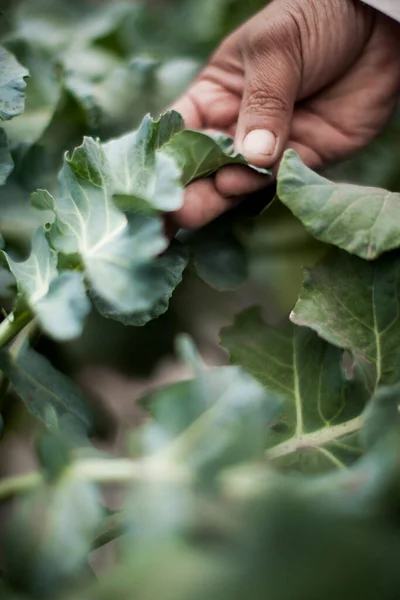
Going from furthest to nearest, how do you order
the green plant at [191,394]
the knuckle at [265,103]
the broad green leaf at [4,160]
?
the knuckle at [265,103]
the broad green leaf at [4,160]
the green plant at [191,394]

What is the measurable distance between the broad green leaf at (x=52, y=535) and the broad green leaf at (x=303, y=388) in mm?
237

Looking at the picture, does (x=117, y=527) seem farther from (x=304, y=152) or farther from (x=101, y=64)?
(x=101, y=64)

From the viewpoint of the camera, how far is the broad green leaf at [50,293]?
17.1 inches

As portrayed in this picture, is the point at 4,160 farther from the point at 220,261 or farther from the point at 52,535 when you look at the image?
the point at 52,535

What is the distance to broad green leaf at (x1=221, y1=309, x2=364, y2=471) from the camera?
1.92ft

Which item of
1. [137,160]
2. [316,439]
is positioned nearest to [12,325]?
[137,160]

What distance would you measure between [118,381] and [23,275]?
1.38ft

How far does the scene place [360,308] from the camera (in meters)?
0.62

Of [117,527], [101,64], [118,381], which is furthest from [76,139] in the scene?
[117,527]

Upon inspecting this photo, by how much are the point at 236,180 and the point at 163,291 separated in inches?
6.8

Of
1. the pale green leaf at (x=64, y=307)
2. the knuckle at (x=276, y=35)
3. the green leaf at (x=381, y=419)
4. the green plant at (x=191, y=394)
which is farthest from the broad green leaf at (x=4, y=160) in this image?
the green leaf at (x=381, y=419)

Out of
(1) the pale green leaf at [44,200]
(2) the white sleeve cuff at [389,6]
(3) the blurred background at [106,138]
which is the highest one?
(2) the white sleeve cuff at [389,6]

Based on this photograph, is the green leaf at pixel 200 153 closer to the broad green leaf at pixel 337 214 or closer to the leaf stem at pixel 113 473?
the broad green leaf at pixel 337 214

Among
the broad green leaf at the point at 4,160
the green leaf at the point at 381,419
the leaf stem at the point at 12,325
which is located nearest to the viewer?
the green leaf at the point at 381,419
